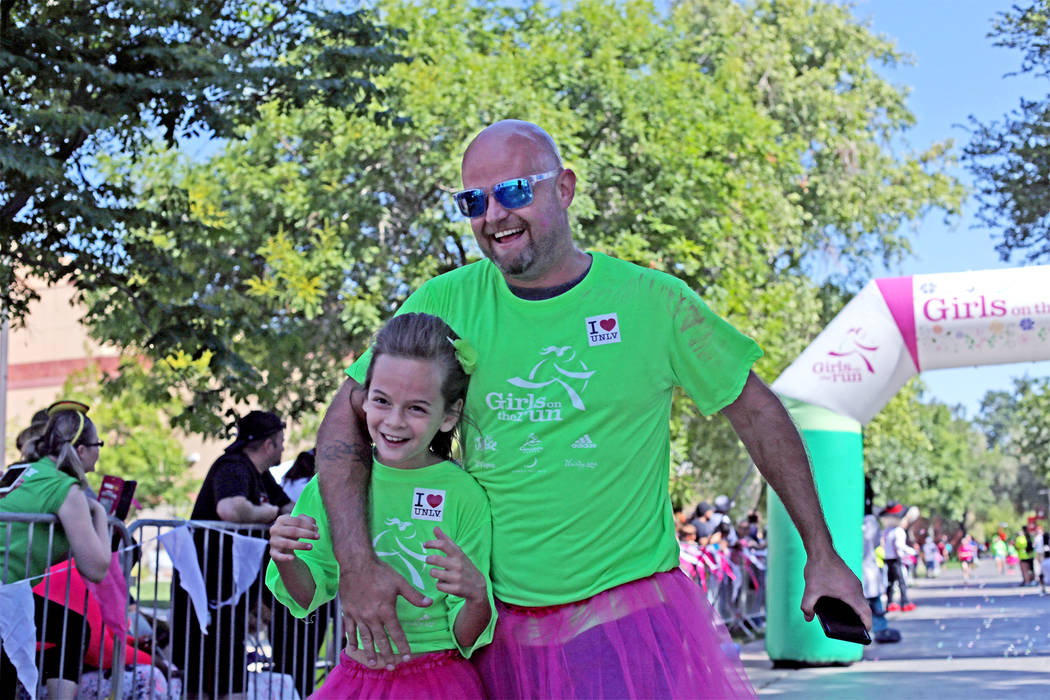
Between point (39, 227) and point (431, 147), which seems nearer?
point (39, 227)

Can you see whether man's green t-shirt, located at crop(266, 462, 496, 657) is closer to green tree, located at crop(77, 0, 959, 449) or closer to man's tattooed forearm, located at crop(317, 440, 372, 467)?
man's tattooed forearm, located at crop(317, 440, 372, 467)

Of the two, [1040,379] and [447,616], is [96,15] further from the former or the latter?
[1040,379]

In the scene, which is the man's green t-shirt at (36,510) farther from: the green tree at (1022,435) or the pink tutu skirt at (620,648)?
the green tree at (1022,435)

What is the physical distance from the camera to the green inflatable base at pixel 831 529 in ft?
37.9

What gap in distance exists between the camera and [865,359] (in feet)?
37.4

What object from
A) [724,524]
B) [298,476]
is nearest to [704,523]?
[724,524]

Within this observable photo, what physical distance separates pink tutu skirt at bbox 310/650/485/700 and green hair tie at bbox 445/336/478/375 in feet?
2.00

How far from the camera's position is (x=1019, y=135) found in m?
18.5

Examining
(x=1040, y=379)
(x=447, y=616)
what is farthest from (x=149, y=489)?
(x=447, y=616)

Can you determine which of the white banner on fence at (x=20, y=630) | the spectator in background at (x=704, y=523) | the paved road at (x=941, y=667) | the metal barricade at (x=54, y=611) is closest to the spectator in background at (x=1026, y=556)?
the paved road at (x=941, y=667)

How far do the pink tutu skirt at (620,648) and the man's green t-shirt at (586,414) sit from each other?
1.7 inches

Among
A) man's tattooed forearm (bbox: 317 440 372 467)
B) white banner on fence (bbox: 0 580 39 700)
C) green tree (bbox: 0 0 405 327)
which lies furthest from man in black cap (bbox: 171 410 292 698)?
man's tattooed forearm (bbox: 317 440 372 467)

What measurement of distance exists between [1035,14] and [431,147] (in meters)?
7.96

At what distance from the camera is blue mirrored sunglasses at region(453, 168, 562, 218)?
2.95 meters
